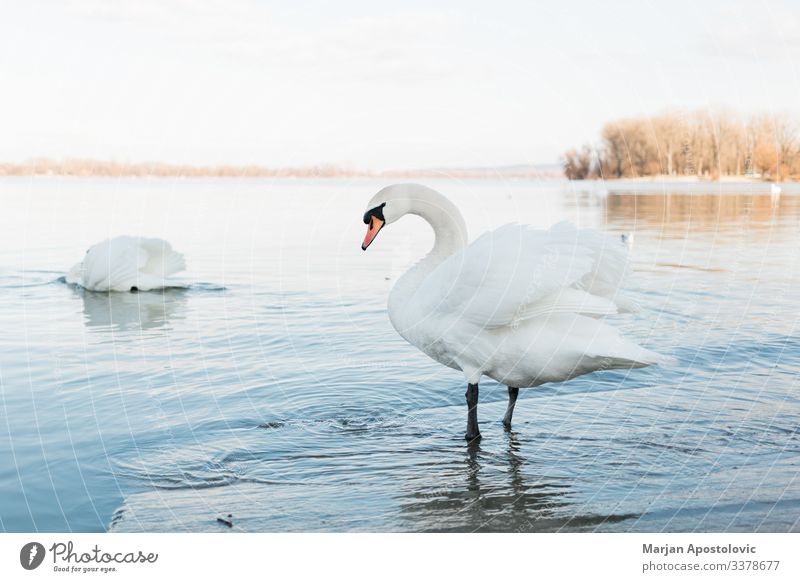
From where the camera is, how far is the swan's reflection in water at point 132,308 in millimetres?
9875

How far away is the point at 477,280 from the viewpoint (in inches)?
211

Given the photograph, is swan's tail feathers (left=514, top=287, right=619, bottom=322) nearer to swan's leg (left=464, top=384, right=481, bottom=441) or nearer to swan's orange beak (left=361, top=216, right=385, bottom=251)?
swan's leg (left=464, top=384, right=481, bottom=441)

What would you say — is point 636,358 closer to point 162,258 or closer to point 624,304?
point 624,304

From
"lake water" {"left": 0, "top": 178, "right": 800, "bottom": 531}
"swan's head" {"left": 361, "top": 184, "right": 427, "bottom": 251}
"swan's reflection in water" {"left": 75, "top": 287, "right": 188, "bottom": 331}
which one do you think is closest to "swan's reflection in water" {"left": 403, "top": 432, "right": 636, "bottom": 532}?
"lake water" {"left": 0, "top": 178, "right": 800, "bottom": 531}

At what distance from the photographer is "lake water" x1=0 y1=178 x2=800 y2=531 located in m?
4.75

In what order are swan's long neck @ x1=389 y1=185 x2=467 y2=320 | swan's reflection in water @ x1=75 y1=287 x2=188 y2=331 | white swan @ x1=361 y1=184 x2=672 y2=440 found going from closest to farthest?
white swan @ x1=361 y1=184 x2=672 y2=440 < swan's long neck @ x1=389 y1=185 x2=467 y2=320 < swan's reflection in water @ x1=75 y1=287 x2=188 y2=331

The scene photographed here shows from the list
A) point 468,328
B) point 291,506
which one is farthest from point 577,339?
point 291,506

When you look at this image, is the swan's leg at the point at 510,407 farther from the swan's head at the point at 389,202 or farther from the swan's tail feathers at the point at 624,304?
the swan's head at the point at 389,202

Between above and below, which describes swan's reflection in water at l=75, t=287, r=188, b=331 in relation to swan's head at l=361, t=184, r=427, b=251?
below

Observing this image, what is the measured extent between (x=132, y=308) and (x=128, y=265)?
1.14 metres

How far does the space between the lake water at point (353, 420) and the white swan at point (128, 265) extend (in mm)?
386

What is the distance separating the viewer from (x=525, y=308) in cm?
538

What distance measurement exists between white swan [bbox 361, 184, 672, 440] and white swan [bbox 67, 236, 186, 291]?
22.6ft

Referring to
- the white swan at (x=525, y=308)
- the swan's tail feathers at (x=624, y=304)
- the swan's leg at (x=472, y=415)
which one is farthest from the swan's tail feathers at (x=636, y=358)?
the swan's leg at (x=472, y=415)
